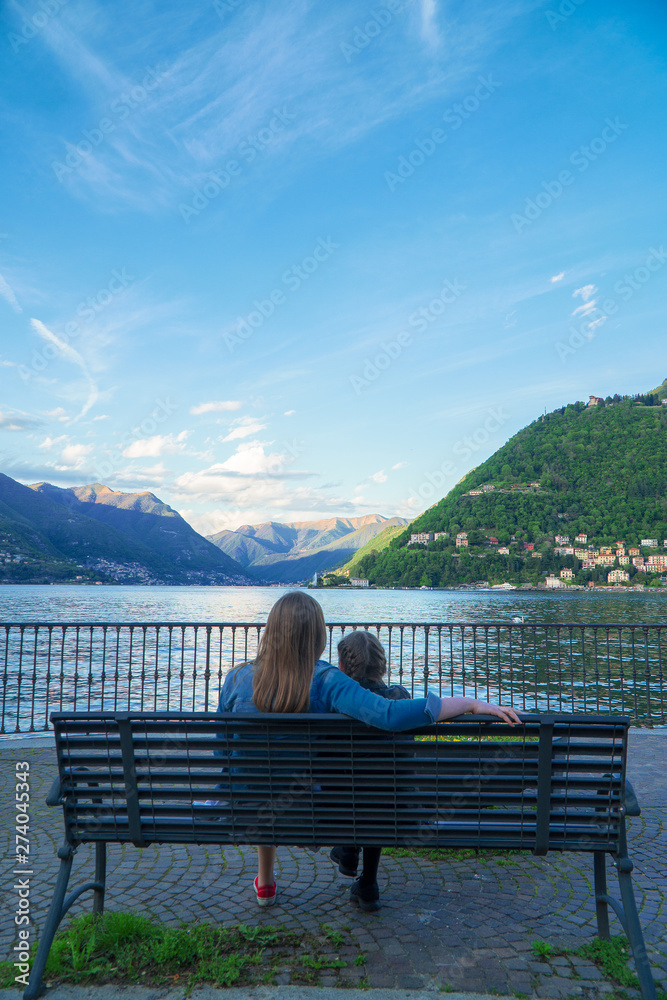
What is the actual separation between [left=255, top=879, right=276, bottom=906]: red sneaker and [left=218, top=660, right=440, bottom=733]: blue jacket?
115 centimetres

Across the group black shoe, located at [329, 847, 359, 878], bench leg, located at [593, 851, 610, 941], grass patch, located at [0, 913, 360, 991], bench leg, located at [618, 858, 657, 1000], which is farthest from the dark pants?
bench leg, located at [618, 858, 657, 1000]

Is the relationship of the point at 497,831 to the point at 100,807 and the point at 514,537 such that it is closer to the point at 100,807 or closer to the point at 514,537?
the point at 100,807

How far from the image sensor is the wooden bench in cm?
297

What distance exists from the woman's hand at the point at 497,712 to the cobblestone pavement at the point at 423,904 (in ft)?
3.90

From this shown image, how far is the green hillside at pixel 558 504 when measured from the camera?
109688mm

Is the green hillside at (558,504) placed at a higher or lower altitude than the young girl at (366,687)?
higher

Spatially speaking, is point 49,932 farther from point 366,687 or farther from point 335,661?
point 335,661

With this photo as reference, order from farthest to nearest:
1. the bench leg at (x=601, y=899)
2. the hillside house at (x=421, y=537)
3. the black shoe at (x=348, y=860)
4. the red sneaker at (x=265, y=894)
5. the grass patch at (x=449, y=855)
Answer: the hillside house at (x=421, y=537) → the grass patch at (x=449, y=855) → the black shoe at (x=348, y=860) → the red sneaker at (x=265, y=894) → the bench leg at (x=601, y=899)

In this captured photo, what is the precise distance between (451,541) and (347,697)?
122 meters

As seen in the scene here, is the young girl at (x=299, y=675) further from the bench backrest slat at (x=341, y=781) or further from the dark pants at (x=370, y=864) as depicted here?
the dark pants at (x=370, y=864)

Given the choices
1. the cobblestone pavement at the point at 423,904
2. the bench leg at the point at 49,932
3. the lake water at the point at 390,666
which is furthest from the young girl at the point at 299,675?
the lake water at the point at 390,666

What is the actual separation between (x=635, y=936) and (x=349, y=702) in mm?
1615

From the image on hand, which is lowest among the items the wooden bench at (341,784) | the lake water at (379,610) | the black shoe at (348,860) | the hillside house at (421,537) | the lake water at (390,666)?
the lake water at (379,610)

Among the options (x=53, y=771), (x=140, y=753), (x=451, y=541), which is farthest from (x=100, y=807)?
(x=451, y=541)
